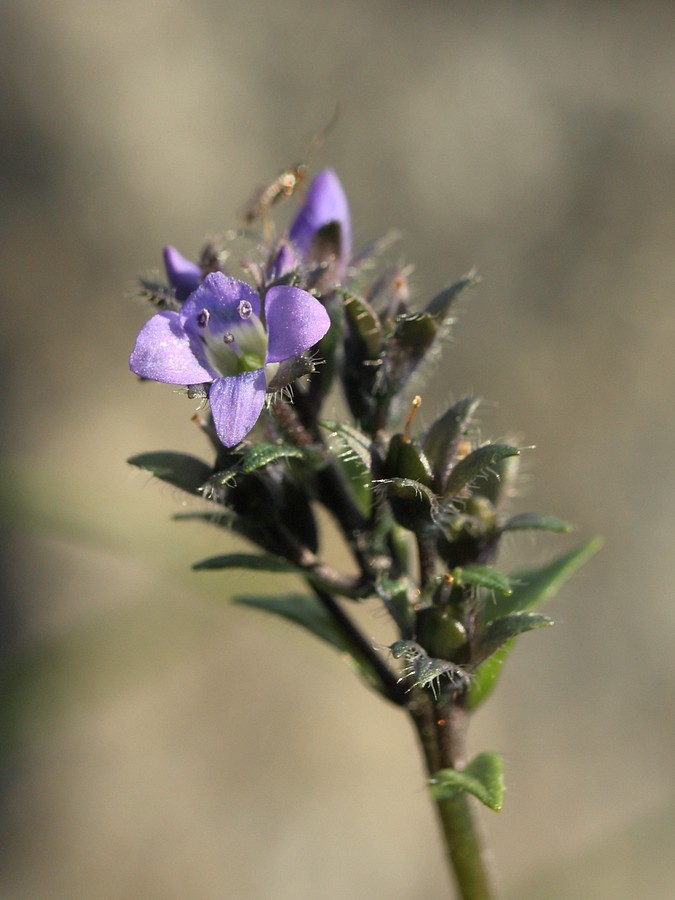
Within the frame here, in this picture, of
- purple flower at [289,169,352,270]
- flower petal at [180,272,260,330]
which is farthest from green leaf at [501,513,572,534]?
purple flower at [289,169,352,270]

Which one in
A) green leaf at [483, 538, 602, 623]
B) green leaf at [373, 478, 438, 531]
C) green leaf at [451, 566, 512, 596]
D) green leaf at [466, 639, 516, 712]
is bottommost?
green leaf at [466, 639, 516, 712]

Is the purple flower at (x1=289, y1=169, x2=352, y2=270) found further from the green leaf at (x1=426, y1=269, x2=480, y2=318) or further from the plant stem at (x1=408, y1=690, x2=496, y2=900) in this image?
the plant stem at (x1=408, y1=690, x2=496, y2=900)

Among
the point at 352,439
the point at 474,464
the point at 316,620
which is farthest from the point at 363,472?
the point at 316,620

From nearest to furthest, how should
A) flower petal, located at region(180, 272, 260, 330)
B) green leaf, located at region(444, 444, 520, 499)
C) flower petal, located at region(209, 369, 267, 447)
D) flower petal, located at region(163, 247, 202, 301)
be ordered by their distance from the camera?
flower petal, located at region(209, 369, 267, 447)
green leaf, located at region(444, 444, 520, 499)
flower petal, located at region(180, 272, 260, 330)
flower petal, located at region(163, 247, 202, 301)

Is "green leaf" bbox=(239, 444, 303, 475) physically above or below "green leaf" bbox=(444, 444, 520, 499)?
above

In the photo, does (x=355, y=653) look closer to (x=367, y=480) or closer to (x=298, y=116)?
(x=367, y=480)

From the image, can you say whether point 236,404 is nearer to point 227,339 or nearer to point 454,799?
point 227,339

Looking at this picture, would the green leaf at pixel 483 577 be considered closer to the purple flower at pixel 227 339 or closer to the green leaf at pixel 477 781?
the green leaf at pixel 477 781

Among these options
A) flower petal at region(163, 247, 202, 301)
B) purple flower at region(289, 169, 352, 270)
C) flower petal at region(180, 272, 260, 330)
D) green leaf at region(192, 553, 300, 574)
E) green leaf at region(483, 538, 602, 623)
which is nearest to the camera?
flower petal at region(180, 272, 260, 330)
